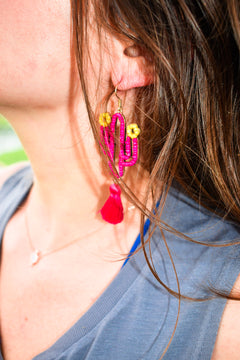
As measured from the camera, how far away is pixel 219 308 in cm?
68

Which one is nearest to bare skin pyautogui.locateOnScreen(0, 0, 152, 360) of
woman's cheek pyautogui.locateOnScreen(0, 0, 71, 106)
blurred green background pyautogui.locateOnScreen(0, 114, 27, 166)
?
woman's cheek pyautogui.locateOnScreen(0, 0, 71, 106)

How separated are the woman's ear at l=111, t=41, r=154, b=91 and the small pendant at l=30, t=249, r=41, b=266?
1.74 feet

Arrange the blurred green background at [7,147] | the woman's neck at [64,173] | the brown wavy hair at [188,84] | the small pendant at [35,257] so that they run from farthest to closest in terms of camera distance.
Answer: the blurred green background at [7,147] → the small pendant at [35,257] → the woman's neck at [64,173] → the brown wavy hair at [188,84]

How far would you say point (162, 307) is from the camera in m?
0.73

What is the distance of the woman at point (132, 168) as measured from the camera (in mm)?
650

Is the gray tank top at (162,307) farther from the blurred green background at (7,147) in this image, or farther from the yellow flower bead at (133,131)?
the blurred green background at (7,147)

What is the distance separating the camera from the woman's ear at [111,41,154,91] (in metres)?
0.70

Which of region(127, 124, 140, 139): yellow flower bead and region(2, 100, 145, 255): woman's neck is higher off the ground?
region(127, 124, 140, 139): yellow flower bead

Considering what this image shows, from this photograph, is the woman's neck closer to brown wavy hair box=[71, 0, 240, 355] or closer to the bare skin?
the bare skin

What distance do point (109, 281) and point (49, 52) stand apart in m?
0.53

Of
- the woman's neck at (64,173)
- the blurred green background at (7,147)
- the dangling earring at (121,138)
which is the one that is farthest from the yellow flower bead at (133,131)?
the blurred green background at (7,147)

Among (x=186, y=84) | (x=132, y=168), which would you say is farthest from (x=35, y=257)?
(x=186, y=84)

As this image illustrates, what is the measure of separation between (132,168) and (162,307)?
333 mm

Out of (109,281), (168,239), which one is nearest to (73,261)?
(109,281)
